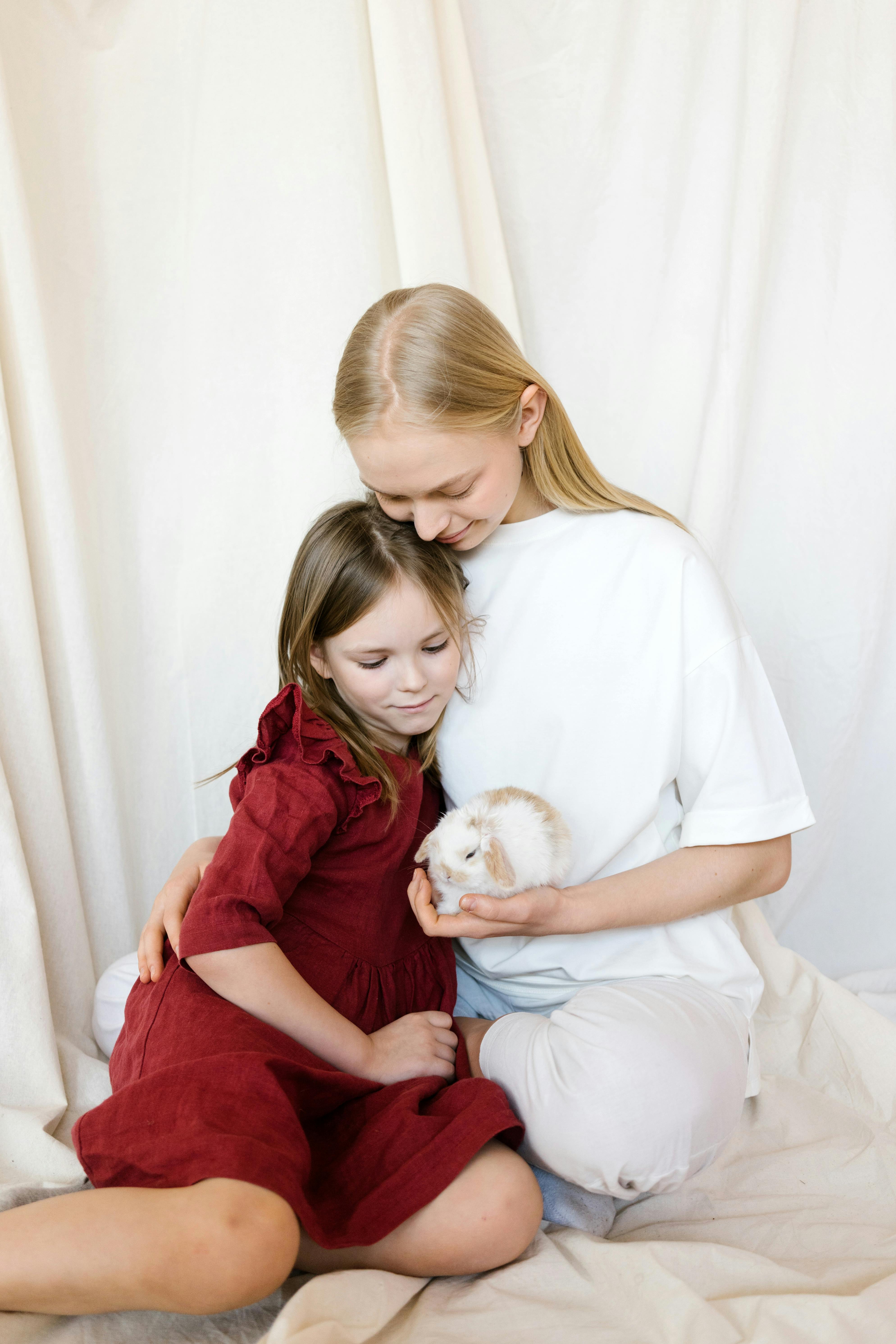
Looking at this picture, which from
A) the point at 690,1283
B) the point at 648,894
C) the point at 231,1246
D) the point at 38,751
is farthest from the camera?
the point at 38,751

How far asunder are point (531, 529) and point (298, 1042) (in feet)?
2.27

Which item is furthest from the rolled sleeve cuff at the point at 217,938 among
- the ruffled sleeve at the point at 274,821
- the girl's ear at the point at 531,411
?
the girl's ear at the point at 531,411

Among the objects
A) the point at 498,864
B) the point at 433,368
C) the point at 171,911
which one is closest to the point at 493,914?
the point at 498,864

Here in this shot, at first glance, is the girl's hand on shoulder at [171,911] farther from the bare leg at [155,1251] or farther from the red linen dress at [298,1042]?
the bare leg at [155,1251]

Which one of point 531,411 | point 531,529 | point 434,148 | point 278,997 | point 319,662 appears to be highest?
point 434,148

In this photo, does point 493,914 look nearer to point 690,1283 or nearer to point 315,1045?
point 315,1045

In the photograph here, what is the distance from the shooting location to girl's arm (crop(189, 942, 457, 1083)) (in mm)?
1051

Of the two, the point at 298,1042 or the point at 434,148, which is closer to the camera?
the point at 298,1042

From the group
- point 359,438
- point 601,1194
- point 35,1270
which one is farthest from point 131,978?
point 359,438

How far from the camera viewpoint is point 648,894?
1178 mm

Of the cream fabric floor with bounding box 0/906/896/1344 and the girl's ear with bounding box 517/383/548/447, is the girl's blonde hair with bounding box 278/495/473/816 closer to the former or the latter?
the girl's ear with bounding box 517/383/548/447

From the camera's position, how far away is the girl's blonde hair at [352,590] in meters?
1.19

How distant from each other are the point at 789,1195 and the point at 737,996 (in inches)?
9.0

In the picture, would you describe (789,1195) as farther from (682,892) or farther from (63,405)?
(63,405)
